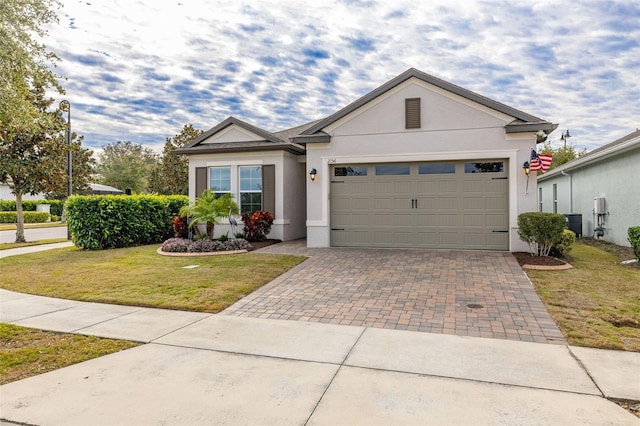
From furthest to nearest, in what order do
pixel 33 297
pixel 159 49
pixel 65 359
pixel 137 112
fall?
pixel 137 112 → pixel 159 49 → pixel 33 297 → pixel 65 359

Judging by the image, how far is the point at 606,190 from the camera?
12938 mm

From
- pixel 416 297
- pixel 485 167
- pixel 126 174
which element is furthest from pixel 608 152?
pixel 126 174

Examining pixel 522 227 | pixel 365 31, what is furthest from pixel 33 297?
pixel 365 31

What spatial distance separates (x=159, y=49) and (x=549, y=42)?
490 inches

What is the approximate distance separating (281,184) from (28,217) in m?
26.8

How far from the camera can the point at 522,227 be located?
9500mm

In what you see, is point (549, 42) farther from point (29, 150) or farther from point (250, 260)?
point (29, 150)

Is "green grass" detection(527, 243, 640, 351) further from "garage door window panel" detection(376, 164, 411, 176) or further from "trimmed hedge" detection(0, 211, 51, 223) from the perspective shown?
"trimmed hedge" detection(0, 211, 51, 223)

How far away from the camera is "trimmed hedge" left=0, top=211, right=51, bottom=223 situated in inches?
1148

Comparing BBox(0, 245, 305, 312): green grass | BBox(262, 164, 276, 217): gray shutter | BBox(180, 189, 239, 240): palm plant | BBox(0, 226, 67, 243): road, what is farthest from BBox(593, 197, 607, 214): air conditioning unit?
BBox(0, 226, 67, 243): road

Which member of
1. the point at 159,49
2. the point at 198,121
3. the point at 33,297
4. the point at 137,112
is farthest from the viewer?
the point at 198,121

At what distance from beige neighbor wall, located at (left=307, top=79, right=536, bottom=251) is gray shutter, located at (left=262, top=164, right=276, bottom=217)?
1972 millimetres

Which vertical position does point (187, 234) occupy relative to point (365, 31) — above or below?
below

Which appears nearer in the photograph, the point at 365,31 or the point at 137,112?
the point at 365,31
